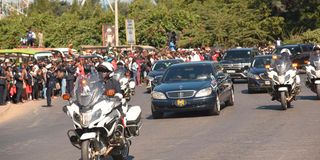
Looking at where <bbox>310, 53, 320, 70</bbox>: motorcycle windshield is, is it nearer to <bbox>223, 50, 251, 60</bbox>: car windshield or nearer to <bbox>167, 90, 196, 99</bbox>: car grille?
<bbox>167, 90, 196, 99</bbox>: car grille

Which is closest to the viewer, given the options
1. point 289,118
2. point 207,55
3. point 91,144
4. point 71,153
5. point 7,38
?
point 91,144

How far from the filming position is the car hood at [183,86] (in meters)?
20.6

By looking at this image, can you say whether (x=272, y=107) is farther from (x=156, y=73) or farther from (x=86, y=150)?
(x=86, y=150)


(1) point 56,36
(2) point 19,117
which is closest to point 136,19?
(1) point 56,36

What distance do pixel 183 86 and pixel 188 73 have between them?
1.40 meters

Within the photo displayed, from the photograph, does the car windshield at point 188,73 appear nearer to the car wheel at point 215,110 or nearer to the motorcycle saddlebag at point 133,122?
the car wheel at point 215,110

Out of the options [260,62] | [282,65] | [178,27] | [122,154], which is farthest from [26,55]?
[178,27]

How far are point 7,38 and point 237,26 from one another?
2034 centimetres

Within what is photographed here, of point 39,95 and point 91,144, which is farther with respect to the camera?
point 39,95

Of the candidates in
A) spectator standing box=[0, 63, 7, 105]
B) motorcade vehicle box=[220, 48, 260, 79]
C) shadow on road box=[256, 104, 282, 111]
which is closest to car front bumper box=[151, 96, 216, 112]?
shadow on road box=[256, 104, 282, 111]

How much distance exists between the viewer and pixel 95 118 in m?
11.2

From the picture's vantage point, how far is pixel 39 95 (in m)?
32.1

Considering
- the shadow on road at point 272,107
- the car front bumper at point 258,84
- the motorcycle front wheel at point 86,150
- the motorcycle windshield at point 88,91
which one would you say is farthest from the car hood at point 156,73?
the motorcycle front wheel at point 86,150

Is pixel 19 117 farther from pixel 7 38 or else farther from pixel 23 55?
pixel 7 38
